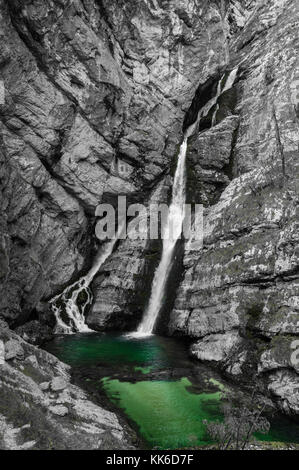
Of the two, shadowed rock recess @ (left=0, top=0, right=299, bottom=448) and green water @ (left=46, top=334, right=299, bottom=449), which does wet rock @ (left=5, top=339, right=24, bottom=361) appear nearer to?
shadowed rock recess @ (left=0, top=0, right=299, bottom=448)

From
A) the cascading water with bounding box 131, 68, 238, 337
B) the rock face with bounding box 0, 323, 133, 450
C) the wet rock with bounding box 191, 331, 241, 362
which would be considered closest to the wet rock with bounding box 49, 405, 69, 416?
the rock face with bounding box 0, 323, 133, 450

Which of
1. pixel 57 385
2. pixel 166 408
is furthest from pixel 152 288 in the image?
pixel 57 385

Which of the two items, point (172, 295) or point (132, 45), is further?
point (132, 45)

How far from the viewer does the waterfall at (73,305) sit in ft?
90.9

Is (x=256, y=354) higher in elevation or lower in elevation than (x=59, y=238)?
lower

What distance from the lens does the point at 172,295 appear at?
2605 centimetres

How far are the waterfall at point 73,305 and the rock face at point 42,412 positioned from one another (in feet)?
42.5

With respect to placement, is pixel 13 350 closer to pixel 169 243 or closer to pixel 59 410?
pixel 59 410

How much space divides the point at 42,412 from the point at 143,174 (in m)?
26.6

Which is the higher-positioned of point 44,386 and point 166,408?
point 44,386

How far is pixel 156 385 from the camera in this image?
52.8 ft

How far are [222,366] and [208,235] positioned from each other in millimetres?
10222
